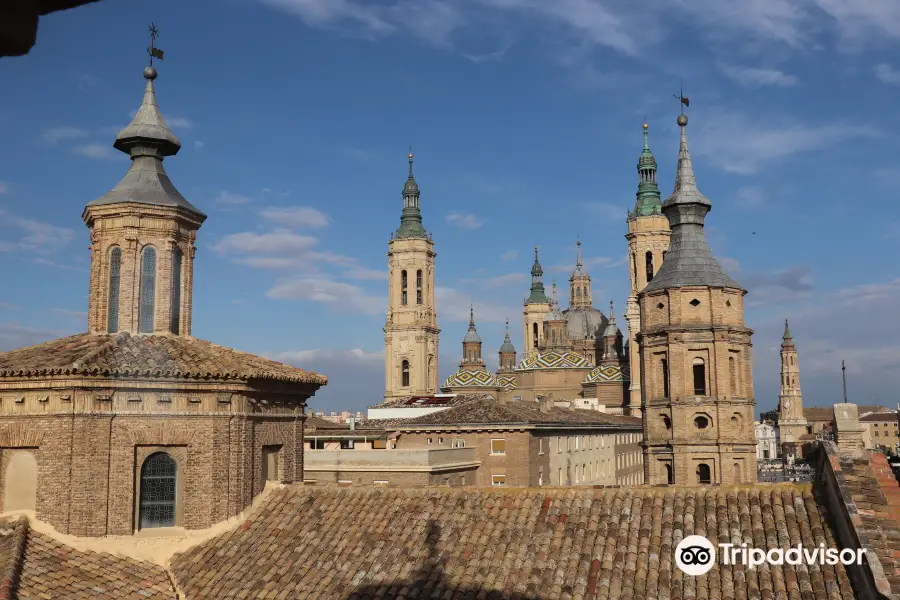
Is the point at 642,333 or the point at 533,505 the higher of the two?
the point at 642,333

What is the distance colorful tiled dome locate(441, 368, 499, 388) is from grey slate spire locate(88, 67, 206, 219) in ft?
251

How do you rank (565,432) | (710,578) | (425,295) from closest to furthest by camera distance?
(710,578) < (565,432) < (425,295)

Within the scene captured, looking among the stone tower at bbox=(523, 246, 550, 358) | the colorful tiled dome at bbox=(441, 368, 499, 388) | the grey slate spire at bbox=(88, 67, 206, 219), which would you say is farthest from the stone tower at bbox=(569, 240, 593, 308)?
the grey slate spire at bbox=(88, 67, 206, 219)

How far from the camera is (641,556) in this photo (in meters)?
13.9

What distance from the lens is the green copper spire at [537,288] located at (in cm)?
12400

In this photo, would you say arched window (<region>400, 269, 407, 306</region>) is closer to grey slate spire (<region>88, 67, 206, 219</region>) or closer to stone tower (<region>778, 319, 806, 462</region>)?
grey slate spire (<region>88, 67, 206, 219</region>)

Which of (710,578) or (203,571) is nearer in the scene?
(710,578)

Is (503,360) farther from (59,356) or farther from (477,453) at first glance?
(59,356)

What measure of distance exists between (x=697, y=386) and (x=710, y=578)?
97.7ft

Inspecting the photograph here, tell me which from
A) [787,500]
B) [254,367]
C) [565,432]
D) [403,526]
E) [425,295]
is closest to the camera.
Answer: [787,500]

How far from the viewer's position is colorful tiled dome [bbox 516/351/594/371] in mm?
95381

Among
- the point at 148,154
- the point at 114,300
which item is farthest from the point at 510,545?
the point at 148,154

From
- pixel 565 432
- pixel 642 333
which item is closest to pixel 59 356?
pixel 642 333

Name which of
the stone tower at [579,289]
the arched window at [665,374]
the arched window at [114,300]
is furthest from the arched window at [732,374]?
the stone tower at [579,289]
